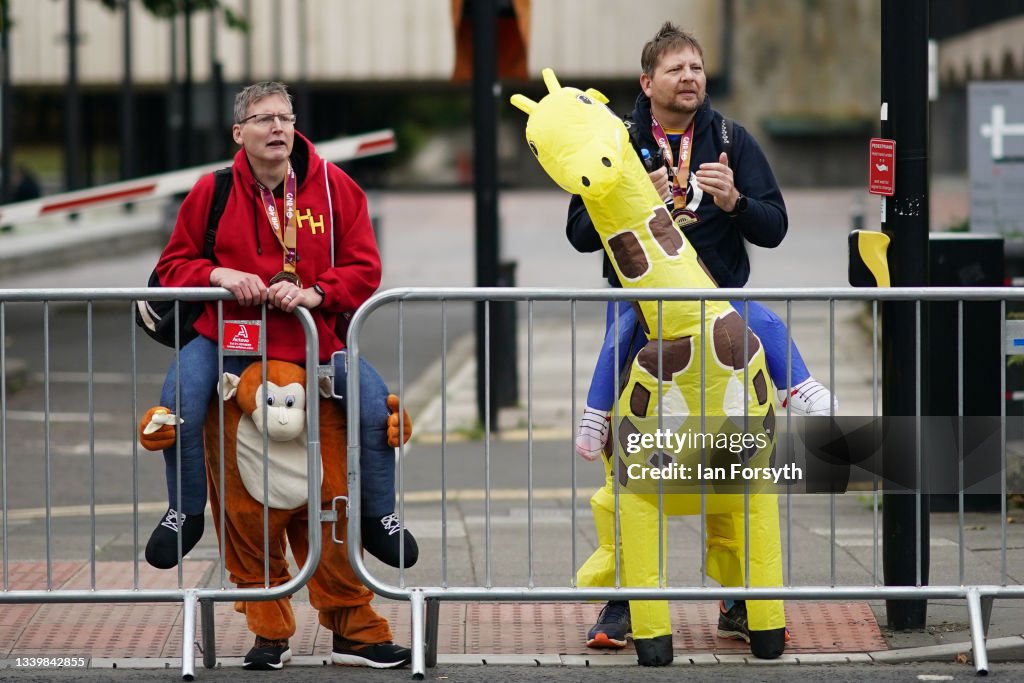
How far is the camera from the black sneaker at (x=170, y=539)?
17.2 ft

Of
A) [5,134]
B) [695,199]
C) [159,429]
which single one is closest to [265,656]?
→ [159,429]

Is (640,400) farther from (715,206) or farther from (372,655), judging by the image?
(372,655)

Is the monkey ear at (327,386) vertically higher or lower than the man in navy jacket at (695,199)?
lower

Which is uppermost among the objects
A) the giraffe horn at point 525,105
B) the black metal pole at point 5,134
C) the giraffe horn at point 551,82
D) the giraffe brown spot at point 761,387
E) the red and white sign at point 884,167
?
the black metal pole at point 5,134

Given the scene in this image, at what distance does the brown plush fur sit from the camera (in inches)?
209

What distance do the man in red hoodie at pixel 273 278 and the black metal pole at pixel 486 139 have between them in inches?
186

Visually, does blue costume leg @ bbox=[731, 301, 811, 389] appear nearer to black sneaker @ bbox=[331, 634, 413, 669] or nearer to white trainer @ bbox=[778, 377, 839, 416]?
white trainer @ bbox=[778, 377, 839, 416]

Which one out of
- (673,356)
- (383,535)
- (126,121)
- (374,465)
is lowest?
(383,535)

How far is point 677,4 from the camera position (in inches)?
1745

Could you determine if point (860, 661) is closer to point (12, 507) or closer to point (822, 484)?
point (822, 484)

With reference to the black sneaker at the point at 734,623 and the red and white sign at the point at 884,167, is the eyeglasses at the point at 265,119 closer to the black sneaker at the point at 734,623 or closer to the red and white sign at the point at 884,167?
the red and white sign at the point at 884,167

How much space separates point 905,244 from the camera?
565 cm

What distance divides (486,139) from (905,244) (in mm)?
4927

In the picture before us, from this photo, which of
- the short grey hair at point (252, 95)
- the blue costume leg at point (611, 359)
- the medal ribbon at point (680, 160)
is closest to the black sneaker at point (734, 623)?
the blue costume leg at point (611, 359)
